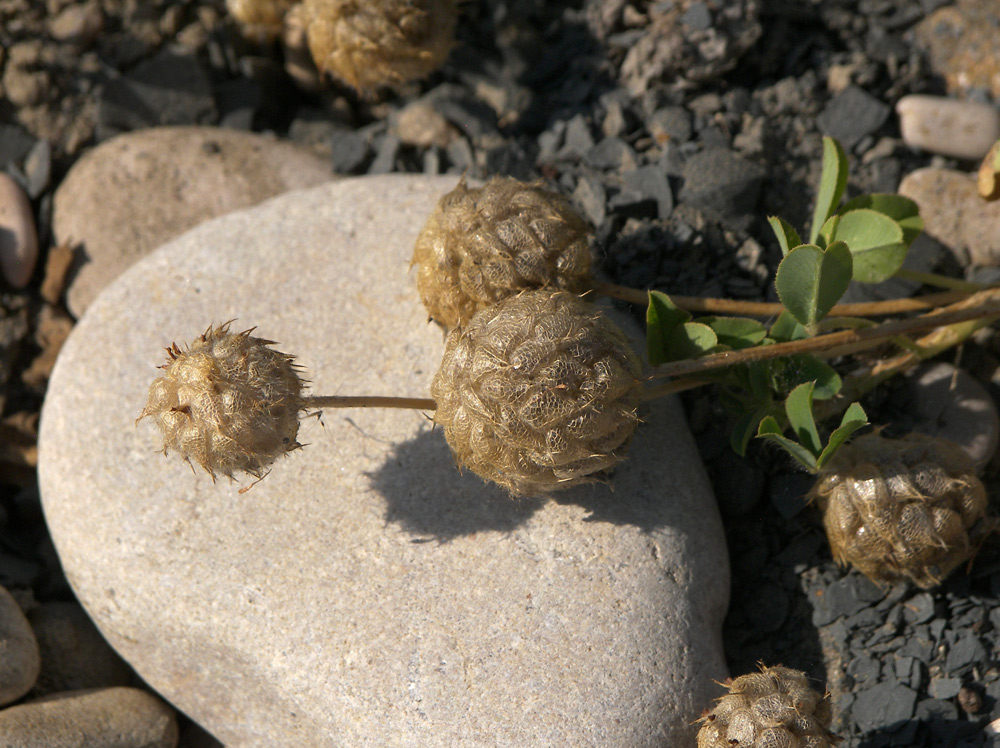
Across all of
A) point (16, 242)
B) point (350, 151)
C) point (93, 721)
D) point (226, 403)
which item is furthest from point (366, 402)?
point (16, 242)

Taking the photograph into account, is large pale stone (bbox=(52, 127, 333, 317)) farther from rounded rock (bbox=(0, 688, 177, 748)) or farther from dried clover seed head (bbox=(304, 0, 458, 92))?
rounded rock (bbox=(0, 688, 177, 748))

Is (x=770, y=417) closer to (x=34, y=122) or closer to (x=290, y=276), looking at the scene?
(x=290, y=276)

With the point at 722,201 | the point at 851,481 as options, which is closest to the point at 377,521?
the point at 851,481

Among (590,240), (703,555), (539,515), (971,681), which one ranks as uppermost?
(590,240)

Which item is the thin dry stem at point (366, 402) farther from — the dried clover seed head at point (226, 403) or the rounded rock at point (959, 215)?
the rounded rock at point (959, 215)

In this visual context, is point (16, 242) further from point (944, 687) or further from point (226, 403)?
point (944, 687)

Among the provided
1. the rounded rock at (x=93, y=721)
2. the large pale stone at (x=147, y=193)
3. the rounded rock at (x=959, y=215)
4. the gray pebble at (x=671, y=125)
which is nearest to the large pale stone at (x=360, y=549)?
the rounded rock at (x=93, y=721)
